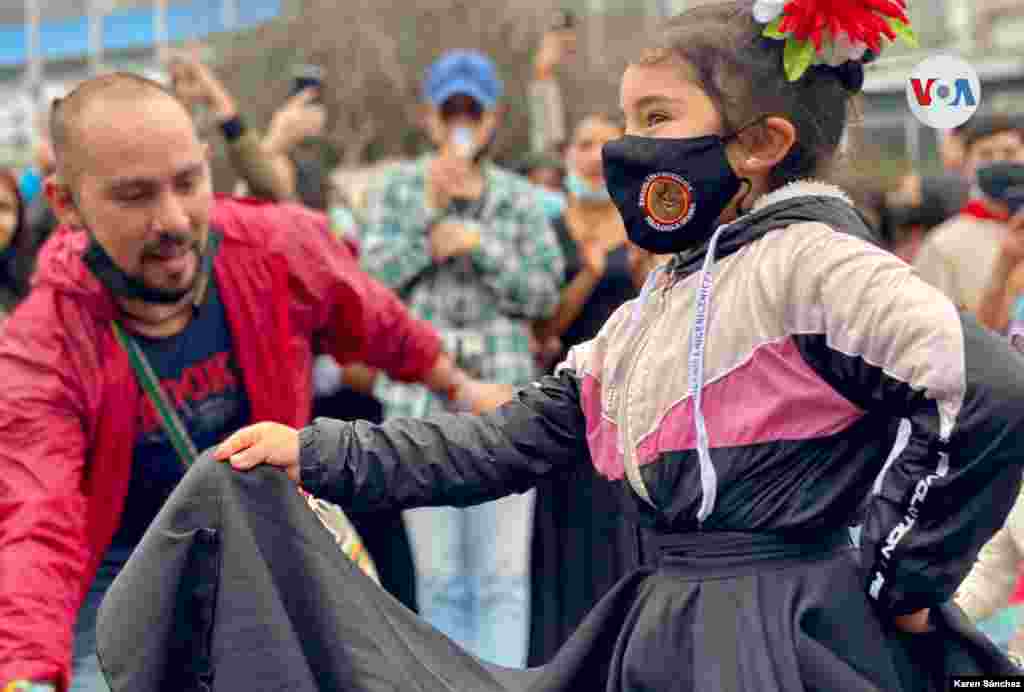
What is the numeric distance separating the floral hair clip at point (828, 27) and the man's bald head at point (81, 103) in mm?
2028

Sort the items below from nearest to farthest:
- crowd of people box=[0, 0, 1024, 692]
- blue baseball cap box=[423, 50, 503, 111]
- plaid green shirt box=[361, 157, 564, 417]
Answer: crowd of people box=[0, 0, 1024, 692] < plaid green shirt box=[361, 157, 564, 417] < blue baseball cap box=[423, 50, 503, 111]

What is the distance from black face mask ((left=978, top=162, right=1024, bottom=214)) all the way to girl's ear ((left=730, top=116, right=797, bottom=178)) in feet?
9.01

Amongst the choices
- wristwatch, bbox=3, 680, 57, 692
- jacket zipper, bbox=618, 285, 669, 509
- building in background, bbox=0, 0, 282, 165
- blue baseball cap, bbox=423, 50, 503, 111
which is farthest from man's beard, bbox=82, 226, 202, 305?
building in background, bbox=0, 0, 282, 165

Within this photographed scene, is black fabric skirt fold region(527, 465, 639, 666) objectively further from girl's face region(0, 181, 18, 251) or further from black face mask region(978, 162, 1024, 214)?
girl's face region(0, 181, 18, 251)

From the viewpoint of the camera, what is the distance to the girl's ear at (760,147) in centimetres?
316

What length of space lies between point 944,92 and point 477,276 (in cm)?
363

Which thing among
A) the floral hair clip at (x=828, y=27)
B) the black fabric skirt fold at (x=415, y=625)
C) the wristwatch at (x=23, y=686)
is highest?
the floral hair clip at (x=828, y=27)

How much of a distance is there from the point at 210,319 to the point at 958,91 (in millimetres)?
2287

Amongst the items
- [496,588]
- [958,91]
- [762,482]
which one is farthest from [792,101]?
[496,588]

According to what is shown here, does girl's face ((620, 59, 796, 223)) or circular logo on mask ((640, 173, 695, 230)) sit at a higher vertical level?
girl's face ((620, 59, 796, 223))

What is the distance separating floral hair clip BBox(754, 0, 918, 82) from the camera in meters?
3.06

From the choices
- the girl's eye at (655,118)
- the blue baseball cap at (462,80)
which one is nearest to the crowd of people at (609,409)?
the girl's eye at (655,118)

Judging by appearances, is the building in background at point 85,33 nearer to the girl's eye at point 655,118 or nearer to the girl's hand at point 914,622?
the girl's eye at point 655,118

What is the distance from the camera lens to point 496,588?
6246 mm
